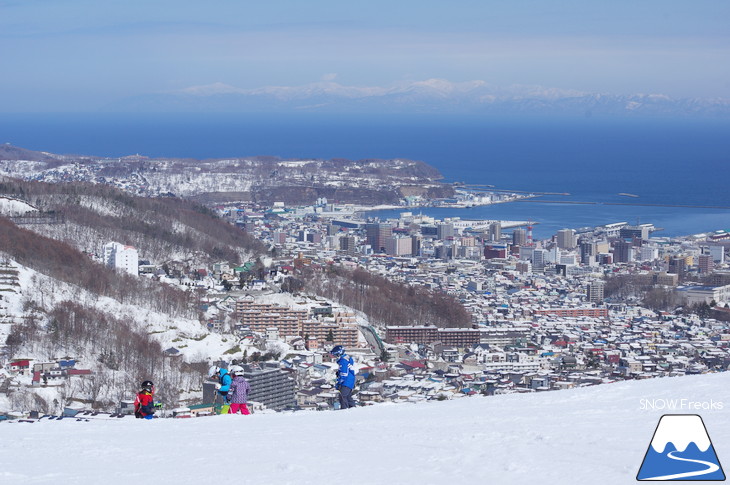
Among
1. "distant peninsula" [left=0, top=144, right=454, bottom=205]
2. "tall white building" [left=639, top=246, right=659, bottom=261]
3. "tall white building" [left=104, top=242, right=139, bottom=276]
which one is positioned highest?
"distant peninsula" [left=0, top=144, right=454, bottom=205]

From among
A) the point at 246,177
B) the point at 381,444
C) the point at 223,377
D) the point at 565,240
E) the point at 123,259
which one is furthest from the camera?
the point at 246,177

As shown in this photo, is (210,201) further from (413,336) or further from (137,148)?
(137,148)

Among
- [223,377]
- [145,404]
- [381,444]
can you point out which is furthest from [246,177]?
[381,444]

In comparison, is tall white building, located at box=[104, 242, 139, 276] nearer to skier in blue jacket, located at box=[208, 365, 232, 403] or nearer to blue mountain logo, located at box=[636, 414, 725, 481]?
skier in blue jacket, located at box=[208, 365, 232, 403]

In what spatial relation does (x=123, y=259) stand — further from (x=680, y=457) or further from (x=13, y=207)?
(x=680, y=457)

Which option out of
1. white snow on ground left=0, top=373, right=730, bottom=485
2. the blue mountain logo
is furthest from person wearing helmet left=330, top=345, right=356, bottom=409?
the blue mountain logo

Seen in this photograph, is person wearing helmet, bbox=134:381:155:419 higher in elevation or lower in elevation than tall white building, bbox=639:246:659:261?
higher

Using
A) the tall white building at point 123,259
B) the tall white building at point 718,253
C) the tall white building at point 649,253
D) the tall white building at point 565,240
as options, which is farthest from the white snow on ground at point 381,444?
the tall white building at point 565,240
